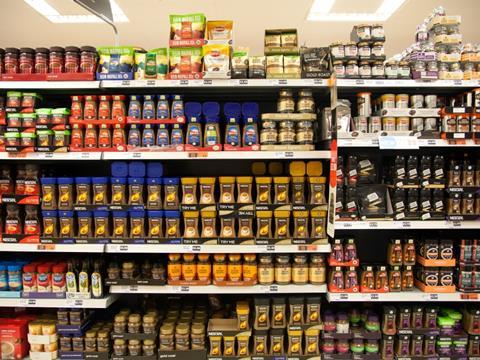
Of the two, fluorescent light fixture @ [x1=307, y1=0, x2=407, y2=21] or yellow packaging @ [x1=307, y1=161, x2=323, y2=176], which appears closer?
yellow packaging @ [x1=307, y1=161, x2=323, y2=176]

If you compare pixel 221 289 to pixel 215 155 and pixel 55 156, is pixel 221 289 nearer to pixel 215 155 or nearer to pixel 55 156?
pixel 215 155

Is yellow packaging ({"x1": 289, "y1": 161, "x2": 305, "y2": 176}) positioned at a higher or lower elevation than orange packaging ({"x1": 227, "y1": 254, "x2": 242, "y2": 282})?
higher

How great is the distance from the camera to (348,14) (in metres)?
3.45

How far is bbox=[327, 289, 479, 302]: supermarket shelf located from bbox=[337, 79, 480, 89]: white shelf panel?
1.41 meters

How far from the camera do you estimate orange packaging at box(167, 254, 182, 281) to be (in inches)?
99.3

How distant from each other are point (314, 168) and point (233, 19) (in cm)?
181

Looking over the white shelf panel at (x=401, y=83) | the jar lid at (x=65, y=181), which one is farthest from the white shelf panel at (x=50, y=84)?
the white shelf panel at (x=401, y=83)

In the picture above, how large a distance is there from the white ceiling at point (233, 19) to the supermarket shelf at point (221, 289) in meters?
2.13

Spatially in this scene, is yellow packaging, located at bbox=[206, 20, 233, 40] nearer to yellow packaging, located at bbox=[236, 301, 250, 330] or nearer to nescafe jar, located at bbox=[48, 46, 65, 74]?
nescafe jar, located at bbox=[48, 46, 65, 74]

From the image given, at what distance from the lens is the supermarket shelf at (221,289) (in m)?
2.48

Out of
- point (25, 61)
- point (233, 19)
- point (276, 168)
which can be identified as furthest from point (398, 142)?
point (25, 61)

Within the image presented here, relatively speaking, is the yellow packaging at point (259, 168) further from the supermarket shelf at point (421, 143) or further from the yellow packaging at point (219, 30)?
the yellow packaging at point (219, 30)

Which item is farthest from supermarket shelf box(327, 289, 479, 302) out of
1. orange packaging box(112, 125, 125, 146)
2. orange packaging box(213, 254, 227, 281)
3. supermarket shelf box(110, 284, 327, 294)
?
orange packaging box(112, 125, 125, 146)

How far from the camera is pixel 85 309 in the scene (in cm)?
267
